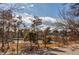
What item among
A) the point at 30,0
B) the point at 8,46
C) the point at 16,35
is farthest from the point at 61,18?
the point at 8,46

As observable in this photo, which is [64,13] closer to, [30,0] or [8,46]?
[30,0]

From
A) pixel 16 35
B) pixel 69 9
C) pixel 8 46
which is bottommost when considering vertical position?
pixel 8 46

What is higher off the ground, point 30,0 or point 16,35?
point 30,0

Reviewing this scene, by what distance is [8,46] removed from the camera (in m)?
1.81

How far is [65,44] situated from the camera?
1.80 m

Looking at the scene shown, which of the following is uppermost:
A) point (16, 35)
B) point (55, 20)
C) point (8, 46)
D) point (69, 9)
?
point (69, 9)

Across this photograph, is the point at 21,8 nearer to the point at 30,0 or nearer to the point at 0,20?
the point at 30,0

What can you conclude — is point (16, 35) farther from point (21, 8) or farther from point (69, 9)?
point (69, 9)

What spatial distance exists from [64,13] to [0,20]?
2.35 ft
